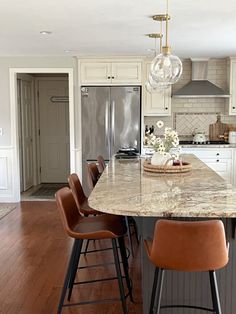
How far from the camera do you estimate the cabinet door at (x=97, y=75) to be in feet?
20.3

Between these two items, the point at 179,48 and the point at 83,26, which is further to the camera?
the point at 179,48

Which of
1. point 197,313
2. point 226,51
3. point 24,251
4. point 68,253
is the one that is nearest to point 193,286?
point 197,313

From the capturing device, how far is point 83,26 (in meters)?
4.14

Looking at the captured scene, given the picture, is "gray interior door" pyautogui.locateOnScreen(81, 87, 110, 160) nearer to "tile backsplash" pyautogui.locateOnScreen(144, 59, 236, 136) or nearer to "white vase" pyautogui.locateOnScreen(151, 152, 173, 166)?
"tile backsplash" pyautogui.locateOnScreen(144, 59, 236, 136)

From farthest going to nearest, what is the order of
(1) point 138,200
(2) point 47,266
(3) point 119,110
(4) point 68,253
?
(3) point 119,110, (4) point 68,253, (2) point 47,266, (1) point 138,200

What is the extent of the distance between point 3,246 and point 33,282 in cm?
105

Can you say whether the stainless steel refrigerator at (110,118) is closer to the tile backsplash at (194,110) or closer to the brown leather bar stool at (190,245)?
the tile backsplash at (194,110)

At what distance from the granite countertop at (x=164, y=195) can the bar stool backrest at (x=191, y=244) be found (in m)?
0.11

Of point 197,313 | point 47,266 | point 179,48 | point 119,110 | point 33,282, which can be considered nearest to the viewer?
point 197,313

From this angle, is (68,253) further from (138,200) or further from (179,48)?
(179,48)

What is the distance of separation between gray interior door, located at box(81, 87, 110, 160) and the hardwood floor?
1.50 meters

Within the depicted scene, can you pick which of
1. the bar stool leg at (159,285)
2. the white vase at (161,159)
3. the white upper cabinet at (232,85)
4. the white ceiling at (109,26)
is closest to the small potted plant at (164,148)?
the white vase at (161,159)

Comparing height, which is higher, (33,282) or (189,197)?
(189,197)

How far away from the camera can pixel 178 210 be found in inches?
82.0
